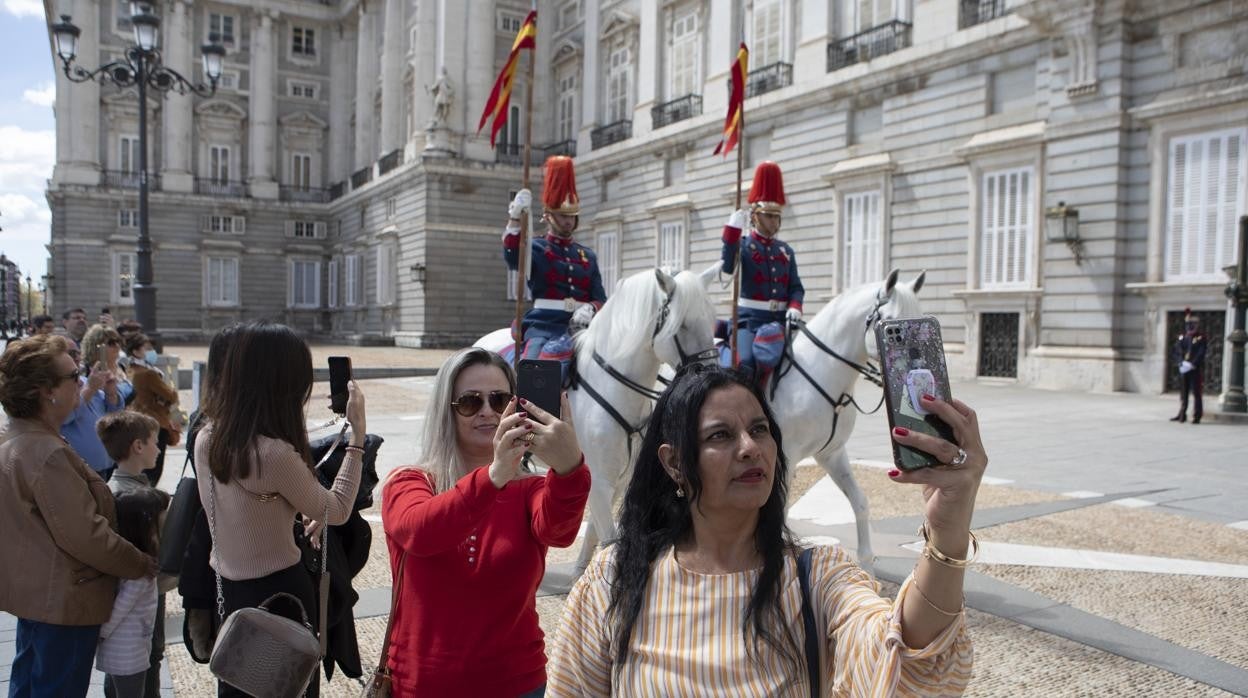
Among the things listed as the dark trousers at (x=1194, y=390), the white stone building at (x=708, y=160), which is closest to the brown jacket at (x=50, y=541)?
the dark trousers at (x=1194, y=390)

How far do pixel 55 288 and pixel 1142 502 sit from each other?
45.8 meters

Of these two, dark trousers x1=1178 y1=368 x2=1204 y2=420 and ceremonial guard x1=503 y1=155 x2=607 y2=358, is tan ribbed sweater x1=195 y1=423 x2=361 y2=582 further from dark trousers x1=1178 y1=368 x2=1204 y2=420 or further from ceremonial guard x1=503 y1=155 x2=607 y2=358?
dark trousers x1=1178 y1=368 x2=1204 y2=420

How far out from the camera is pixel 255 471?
2594 mm

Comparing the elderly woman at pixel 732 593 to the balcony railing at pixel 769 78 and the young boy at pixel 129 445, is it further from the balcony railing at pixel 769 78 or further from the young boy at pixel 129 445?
the balcony railing at pixel 769 78

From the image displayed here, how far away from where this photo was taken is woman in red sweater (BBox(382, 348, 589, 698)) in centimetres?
214

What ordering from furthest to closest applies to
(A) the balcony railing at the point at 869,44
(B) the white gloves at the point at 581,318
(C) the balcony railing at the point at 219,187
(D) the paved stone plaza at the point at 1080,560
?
(C) the balcony railing at the point at 219,187 → (A) the balcony railing at the point at 869,44 → (B) the white gloves at the point at 581,318 → (D) the paved stone plaza at the point at 1080,560

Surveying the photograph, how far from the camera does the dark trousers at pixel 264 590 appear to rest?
2629 millimetres

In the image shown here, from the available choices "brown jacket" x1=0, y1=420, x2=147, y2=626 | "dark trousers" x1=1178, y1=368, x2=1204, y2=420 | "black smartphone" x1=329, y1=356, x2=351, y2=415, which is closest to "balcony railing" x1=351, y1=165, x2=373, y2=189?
"dark trousers" x1=1178, y1=368, x2=1204, y2=420

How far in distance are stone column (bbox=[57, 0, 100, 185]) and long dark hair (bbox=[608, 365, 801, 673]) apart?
1828 inches

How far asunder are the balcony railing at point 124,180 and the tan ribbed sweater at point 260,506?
44.7 m

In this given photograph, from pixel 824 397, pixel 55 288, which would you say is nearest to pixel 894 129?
pixel 824 397

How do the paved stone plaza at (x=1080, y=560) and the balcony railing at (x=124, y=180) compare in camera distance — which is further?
the balcony railing at (x=124, y=180)

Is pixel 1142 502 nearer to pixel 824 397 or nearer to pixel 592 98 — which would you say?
pixel 824 397

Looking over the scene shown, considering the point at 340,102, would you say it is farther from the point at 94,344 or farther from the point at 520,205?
the point at 520,205
